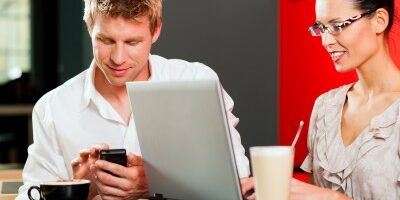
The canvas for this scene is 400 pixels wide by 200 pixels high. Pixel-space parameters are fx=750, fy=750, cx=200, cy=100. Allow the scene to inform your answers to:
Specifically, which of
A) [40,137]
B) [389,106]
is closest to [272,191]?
[389,106]

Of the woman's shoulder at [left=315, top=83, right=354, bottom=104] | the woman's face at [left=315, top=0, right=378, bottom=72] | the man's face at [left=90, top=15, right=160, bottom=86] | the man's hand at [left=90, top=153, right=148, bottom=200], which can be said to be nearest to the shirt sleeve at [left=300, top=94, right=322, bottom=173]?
the woman's shoulder at [left=315, top=83, right=354, bottom=104]

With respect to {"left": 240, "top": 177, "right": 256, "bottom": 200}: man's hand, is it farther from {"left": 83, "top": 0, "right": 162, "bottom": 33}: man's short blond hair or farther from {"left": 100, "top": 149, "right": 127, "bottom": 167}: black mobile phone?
{"left": 83, "top": 0, "right": 162, "bottom": 33}: man's short blond hair

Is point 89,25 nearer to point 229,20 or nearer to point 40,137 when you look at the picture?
point 40,137

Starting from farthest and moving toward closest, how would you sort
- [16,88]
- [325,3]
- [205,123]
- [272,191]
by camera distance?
1. [16,88]
2. [325,3]
3. [205,123]
4. [272,191]

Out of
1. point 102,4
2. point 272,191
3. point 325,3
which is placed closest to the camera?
point 272,191

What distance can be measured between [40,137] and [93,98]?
0.21 meters

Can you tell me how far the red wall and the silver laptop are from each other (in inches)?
69.0

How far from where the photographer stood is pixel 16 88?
20.6 feet

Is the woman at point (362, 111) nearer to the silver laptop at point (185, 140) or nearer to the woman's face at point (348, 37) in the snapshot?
the woman's face at point (348, 37)

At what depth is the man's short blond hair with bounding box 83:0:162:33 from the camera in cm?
225

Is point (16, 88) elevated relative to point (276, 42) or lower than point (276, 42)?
lower

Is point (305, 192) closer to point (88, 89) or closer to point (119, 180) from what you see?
point (119, 180)

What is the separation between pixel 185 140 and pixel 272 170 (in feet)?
0.91

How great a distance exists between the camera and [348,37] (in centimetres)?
238
